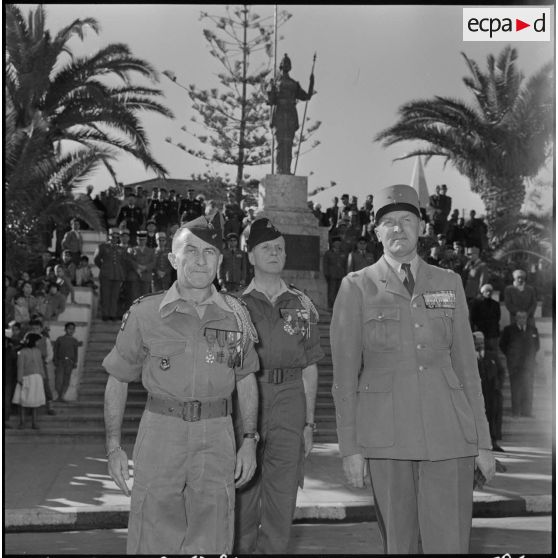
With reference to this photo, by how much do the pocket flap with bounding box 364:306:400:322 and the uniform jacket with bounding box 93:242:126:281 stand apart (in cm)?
1355

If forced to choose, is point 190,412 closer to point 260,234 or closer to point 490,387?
point 260,234

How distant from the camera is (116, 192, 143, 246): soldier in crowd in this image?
22.7 meters

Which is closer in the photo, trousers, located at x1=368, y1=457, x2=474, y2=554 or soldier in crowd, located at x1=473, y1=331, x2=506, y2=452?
trousers, located at x1=368, y1=457, x2=474, y2=554

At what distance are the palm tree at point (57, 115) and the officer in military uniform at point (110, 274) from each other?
5.43ft

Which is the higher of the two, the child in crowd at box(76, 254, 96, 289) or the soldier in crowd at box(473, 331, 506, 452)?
the child in crowd at box(76, 254, 96, 289)

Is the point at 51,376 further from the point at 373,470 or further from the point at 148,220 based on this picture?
the point at 373,470

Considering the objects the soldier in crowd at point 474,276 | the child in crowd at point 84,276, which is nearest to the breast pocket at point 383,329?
the soldier in crowd at point 474,276

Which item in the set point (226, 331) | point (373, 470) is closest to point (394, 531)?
point (373, 470)

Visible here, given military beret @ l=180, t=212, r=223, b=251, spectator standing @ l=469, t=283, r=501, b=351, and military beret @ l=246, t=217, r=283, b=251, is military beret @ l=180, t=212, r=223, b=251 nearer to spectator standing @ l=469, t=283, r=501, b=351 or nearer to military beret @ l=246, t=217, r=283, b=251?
military beret @ l=246, t=217, r=283, b=251

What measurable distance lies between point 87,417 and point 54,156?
6816 millimetres

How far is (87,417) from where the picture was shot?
46.9 feet

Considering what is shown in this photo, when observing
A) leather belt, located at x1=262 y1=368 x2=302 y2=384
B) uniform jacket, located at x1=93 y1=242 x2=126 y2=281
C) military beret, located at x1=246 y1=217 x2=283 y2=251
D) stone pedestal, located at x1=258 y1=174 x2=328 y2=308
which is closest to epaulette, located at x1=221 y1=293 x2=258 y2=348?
leather belt, located at x1=262 y1=368 x2=302 y2=384

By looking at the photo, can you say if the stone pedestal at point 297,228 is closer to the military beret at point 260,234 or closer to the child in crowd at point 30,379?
the child in crowd at point 30,379

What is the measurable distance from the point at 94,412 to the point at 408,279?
10460 millimetres
